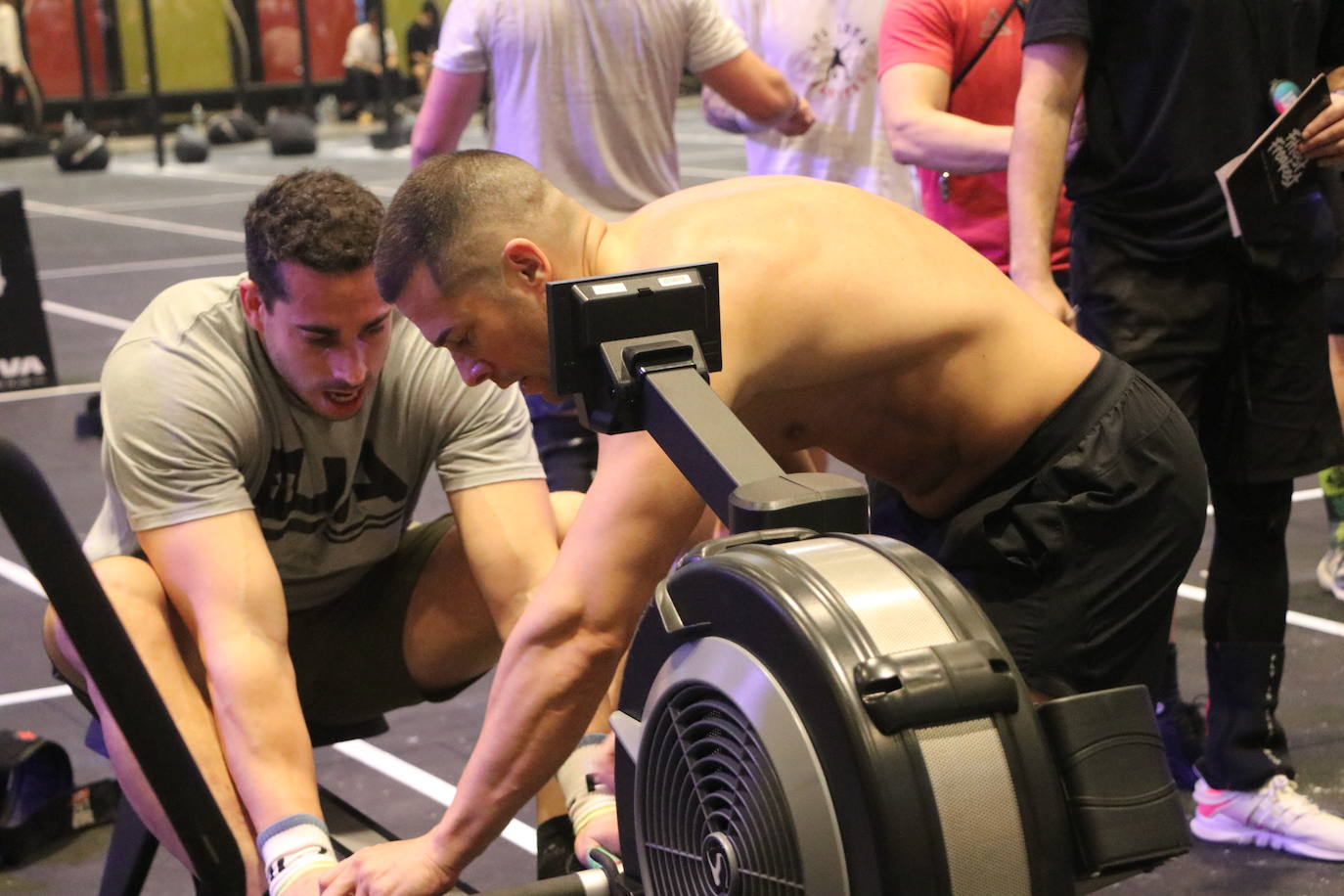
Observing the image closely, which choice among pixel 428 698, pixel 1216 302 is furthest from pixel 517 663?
pixel 1216 302

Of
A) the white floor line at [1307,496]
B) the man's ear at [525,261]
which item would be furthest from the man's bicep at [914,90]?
the white floor line at [1307,496]

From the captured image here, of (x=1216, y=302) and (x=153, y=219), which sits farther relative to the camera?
(x=153, y=219)

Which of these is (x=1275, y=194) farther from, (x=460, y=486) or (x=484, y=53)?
(x=484, y=53)

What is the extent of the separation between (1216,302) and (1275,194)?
0.62 ft

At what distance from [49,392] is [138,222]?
5.12 metres

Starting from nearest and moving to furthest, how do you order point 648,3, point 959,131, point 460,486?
point 460,486, point 959,131, point 648,3

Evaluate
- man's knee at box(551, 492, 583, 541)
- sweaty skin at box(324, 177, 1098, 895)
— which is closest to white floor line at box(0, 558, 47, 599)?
man's knee at box(551, 492, 583, 541)

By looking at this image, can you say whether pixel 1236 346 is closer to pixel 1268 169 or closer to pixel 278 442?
pixel 1268 169

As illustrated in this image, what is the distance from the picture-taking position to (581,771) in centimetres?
251

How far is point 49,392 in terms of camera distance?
6469 mm

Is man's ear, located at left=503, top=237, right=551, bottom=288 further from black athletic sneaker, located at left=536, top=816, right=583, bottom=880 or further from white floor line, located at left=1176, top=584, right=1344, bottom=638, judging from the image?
white floor line, located at left=1176, top=584, right=1344, bottom=638

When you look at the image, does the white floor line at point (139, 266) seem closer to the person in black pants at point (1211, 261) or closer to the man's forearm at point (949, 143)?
the man's forearm at point (949, 143)

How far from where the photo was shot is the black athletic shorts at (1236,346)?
2639 mm

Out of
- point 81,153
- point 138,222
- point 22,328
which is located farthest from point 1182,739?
point 81,153
